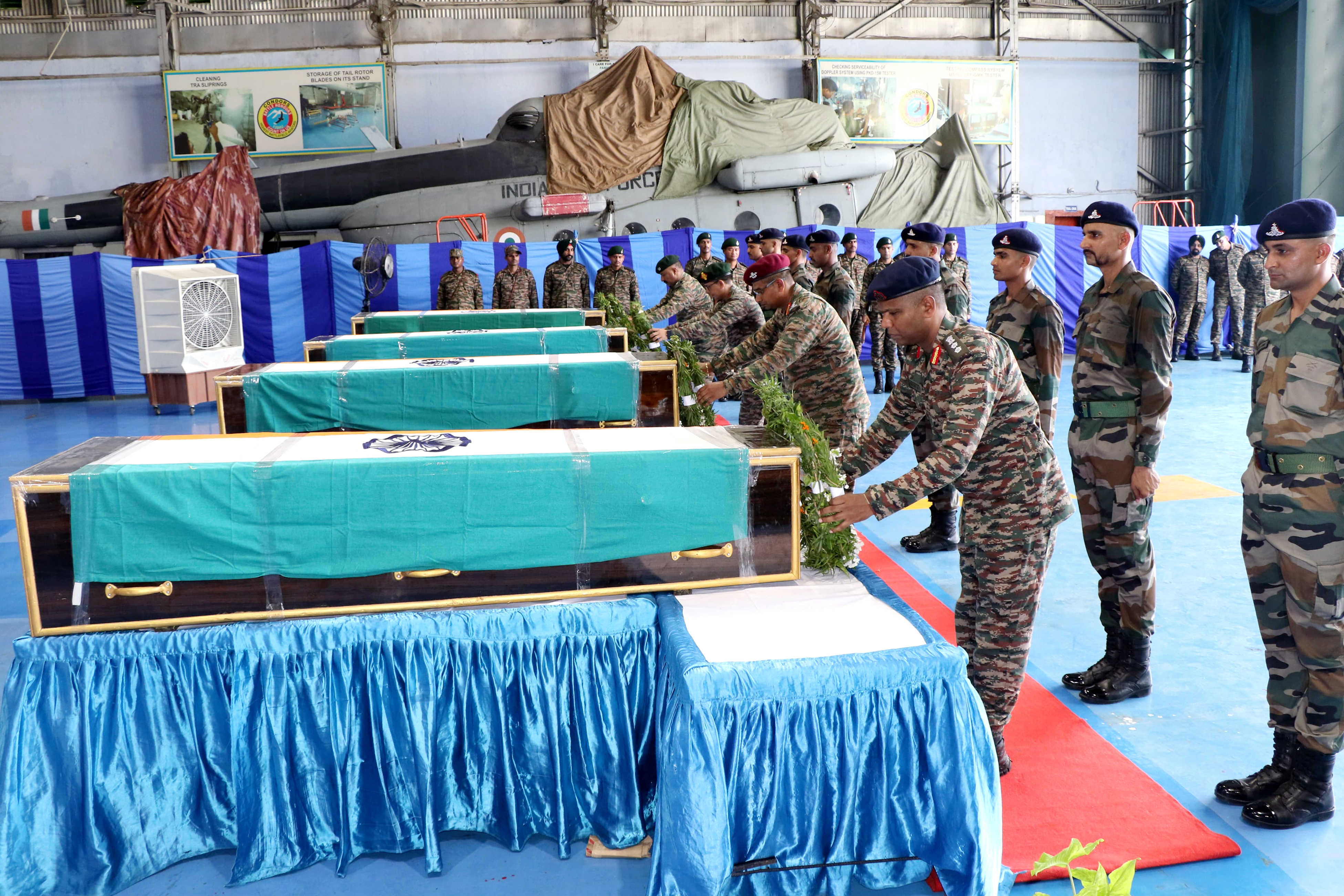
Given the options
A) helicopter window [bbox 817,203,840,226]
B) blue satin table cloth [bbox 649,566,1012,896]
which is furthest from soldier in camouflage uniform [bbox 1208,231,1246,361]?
blue satin table cloth [bbox 649,566,1012,896]

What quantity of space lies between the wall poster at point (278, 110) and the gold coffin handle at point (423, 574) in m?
15.0

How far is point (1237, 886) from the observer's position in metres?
2.37

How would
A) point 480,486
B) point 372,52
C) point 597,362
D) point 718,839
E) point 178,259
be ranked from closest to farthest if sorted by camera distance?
point 718,839 → point 480,486 → point 597,362 → point 178,259 → point 372,52

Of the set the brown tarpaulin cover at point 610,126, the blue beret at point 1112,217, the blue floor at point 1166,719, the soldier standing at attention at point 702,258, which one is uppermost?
the brown tarpaulin cover at point 610,126

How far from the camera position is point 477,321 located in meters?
7.52

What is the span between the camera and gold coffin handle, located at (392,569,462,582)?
8.41ft

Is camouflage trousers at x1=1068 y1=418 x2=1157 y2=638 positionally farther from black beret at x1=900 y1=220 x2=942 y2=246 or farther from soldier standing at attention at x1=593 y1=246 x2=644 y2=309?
soldier standing at attention at x1=593 y1=246 x2=644 y2=309

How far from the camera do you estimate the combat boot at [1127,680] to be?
11.1 ft

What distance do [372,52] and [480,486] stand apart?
16.3 meters

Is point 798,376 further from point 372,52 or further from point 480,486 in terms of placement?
point 372,52

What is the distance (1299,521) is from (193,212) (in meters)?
14.3

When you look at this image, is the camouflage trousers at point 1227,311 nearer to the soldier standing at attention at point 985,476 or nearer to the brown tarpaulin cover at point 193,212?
the soldier standing at attention at point 985,476

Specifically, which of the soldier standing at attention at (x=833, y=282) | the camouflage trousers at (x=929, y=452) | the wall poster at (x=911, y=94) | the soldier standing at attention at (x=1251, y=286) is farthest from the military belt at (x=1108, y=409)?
the wall poster at (x=911, y=94)

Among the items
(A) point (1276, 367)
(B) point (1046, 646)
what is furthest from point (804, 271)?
(A) point (1276, 367)
